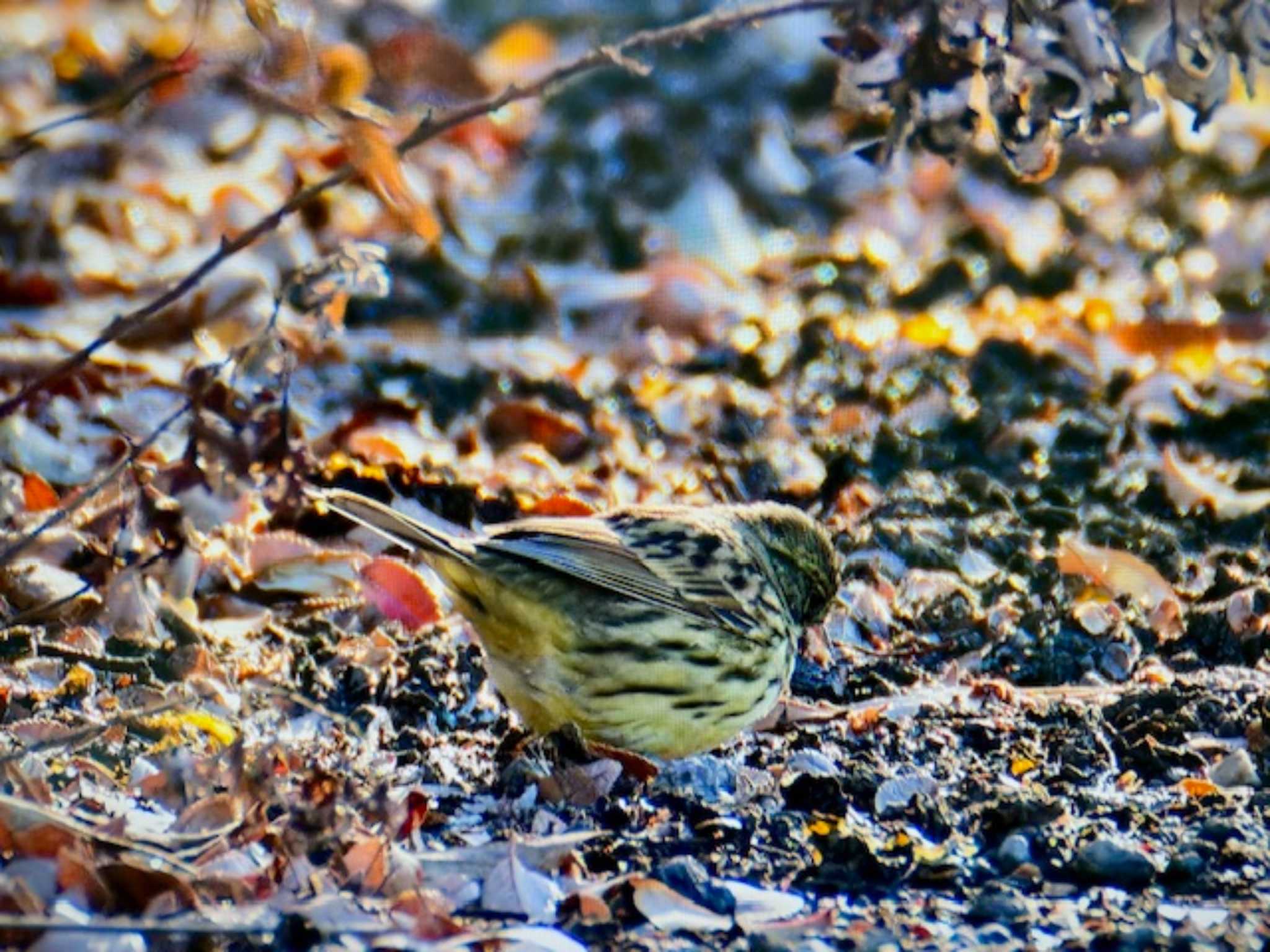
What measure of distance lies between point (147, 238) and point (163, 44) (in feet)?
5.09

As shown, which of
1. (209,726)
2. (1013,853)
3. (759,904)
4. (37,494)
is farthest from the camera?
(37,494)

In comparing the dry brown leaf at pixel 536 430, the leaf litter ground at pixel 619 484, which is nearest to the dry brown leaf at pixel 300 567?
the leaf litter ground at pixel 619 484

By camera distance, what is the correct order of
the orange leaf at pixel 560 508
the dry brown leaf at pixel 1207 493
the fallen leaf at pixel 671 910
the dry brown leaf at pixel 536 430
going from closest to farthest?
the fallen leaf at pixel 671 910, the orange leaf at pixel 560 508, the dry brown leaf at pixel 1207 493, the dry brown leaf at pixel 536 430

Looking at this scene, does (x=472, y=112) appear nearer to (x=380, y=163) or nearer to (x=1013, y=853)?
(x=380, y=163)

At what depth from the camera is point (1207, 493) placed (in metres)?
6.94

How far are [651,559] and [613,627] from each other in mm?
285

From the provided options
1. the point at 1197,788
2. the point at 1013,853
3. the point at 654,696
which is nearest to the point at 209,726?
the point at 654,696

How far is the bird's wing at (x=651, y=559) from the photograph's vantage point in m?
4.78

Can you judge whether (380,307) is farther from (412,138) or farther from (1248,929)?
(1248,929)

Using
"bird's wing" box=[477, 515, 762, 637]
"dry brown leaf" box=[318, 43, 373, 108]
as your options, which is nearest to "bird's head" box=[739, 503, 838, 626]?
"bird's wing" box=[477, 515, 762, 637]

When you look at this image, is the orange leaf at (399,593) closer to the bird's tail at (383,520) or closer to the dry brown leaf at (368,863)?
the bird's tail at (383,520)

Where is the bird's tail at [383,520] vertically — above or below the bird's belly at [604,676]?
above

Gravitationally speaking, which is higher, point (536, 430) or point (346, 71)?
point (346, 71)

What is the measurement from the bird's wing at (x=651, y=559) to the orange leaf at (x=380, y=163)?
1343mm
